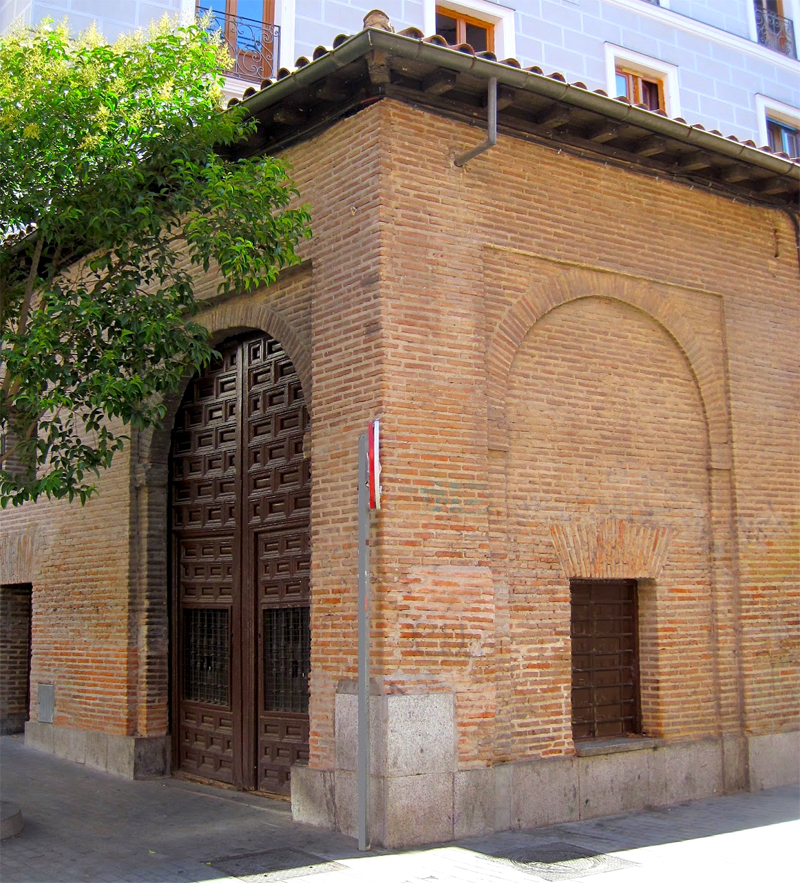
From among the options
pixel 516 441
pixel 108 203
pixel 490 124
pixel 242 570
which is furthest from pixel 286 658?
pixel 490 124

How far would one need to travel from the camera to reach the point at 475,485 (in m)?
8.14

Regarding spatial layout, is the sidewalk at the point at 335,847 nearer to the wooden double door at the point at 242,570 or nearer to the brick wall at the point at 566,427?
the wooden double door at the point at 242,570

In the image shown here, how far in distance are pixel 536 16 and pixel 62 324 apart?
10.2 meters

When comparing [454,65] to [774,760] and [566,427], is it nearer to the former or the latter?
[566,427]

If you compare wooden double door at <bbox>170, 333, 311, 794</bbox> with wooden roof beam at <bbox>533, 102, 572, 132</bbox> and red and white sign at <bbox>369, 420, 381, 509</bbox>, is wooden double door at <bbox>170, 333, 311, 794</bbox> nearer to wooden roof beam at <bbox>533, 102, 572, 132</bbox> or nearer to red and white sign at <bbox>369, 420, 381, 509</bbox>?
red and white sign at <bbox>369, 420, 381, 509</bbox>

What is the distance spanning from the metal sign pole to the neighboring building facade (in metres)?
8.48

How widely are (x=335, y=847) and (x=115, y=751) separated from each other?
4075 mm

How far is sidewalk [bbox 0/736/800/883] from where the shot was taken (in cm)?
666

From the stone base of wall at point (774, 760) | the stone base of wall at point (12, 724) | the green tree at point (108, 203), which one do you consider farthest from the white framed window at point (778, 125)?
the stone base of wall at point (12, 724)

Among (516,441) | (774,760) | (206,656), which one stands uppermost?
(516,441)

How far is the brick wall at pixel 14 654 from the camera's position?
13.6 m

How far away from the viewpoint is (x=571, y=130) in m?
9.30

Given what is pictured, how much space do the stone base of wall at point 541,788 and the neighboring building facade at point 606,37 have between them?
9461mm

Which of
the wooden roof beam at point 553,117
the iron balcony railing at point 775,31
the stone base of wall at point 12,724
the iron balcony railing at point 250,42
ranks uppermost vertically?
the iron balcony railing at point 775,31
